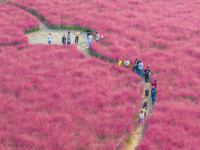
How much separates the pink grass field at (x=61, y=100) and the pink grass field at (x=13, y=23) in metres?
1.93

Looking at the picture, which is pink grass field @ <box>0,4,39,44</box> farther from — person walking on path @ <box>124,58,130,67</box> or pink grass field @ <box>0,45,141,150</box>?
person walking on path @ <box>124,58,130,67</box>

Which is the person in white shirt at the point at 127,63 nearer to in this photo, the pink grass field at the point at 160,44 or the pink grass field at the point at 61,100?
the pink grass field at the point at 61,100

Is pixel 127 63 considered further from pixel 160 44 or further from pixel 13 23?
pixel 13 23

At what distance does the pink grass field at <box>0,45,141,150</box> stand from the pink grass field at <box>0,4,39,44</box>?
6.34ft

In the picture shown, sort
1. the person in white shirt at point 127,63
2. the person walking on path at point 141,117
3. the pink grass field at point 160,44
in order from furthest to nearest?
the person in white shirt at point 127,63 → the person walking on path at point 141,117 → the pink grass field at point 160,44

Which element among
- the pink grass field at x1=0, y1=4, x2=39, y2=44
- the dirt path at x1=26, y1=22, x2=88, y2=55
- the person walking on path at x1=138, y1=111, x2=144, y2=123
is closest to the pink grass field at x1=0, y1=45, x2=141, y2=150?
the person walking on path at x1=138, y1=111, x2=144, y2=123

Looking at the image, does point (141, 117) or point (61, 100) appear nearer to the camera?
point (141, 117)

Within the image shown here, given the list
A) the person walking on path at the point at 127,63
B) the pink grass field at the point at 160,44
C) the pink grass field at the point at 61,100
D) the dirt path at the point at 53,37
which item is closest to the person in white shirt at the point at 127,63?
the person walking on path at the point at 127,63

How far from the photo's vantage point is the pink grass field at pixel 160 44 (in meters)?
10.8

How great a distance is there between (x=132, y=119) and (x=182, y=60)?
9.06 meters

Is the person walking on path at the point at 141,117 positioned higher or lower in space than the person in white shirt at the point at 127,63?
lower

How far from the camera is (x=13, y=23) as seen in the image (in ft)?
72.3

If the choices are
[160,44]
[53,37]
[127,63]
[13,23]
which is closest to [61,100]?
[127,63]

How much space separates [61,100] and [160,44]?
13049 mm
